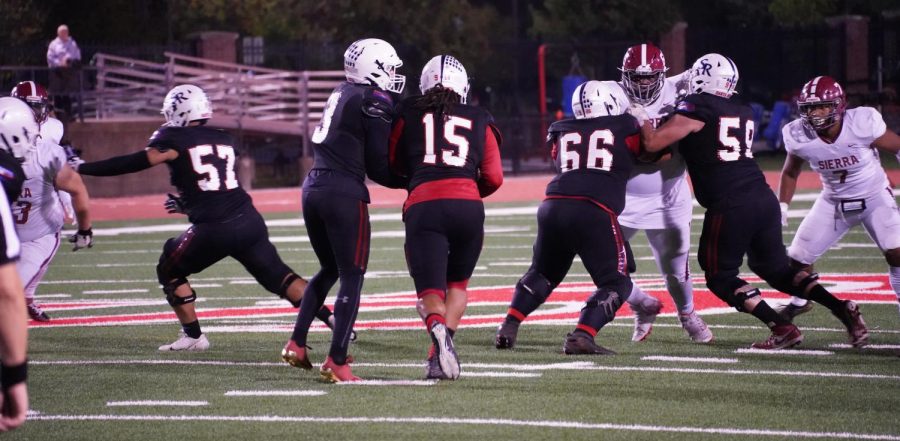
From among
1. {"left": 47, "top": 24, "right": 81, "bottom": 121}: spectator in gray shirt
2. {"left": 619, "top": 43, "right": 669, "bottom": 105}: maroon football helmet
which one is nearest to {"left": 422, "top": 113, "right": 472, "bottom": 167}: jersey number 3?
{"left": 619, "top": 43, "right": 669, "bottom": 105}: maroon football helmet

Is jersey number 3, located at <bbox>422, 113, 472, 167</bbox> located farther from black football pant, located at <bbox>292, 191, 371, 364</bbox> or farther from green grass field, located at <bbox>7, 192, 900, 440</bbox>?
green grass field, located at <bbox>7, 192, 900, 440</bbox>

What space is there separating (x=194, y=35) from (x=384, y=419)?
24.4 m

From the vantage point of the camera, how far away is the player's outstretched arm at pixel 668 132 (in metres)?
8.30

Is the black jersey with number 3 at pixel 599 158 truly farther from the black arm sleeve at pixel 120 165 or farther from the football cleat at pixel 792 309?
the black arm sleeve at pixel 120 165

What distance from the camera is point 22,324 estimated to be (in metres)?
4.25

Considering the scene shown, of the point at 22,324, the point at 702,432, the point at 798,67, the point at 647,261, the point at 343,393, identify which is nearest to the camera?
the point at 22,324

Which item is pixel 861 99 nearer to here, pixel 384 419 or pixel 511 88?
pixel 511 88

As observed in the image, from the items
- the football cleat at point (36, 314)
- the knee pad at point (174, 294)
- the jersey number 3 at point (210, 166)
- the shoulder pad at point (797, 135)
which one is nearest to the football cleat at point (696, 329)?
the shoulder pad at point (797, 135)

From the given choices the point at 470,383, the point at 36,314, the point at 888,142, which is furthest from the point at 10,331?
the point at 36,314

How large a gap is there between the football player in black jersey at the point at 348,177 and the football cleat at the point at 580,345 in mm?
1420

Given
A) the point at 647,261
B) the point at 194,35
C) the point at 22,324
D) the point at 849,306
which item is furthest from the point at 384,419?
the point at 194,35

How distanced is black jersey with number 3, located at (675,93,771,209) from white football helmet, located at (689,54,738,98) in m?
0.07

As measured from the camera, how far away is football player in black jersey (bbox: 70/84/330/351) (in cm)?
858

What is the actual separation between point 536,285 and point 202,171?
7.07 feet
